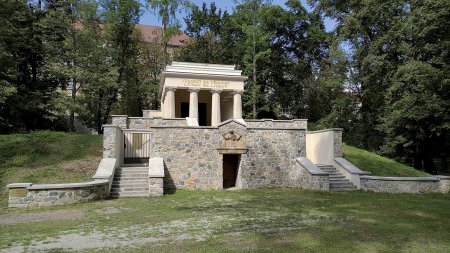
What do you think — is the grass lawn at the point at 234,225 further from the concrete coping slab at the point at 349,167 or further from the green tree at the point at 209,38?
the green tree at the point at 209,38

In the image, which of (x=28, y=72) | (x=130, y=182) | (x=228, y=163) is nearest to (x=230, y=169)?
(x=228, y=163)

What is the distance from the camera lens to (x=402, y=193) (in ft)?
45.6

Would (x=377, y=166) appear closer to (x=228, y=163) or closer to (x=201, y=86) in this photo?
(x=228, y=163)

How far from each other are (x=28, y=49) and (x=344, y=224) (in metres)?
29.5

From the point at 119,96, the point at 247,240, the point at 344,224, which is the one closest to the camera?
the point at 247,240

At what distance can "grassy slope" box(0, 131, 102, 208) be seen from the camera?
1284 cm

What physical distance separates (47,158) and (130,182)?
409cm

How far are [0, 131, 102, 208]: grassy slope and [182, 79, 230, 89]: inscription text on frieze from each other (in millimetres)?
8713

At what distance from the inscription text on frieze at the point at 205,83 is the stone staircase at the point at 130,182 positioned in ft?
35.7

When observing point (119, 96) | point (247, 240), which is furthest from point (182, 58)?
point (247, 240)

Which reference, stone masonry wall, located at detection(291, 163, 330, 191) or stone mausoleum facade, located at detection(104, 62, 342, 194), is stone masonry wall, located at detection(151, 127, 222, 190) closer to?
stone mausoleum facade, located at detection(104, 62, 342, 194)

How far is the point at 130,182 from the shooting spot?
13.4 m

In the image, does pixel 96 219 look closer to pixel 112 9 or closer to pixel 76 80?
pixel 76 80

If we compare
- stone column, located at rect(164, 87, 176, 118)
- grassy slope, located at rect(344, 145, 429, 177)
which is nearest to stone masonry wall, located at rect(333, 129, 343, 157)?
grassy slope, located at rect(344, 145, 429, 177)
